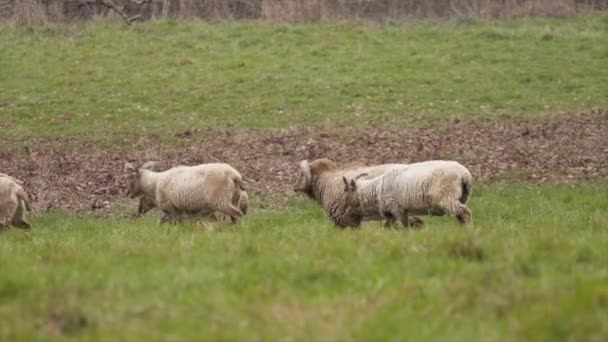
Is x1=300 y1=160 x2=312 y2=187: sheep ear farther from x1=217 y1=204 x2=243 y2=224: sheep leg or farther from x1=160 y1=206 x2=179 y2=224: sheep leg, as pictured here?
x1=160 y1=206 x2=179 y2=224: sheep leg

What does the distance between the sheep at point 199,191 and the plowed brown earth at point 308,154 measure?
3437mm

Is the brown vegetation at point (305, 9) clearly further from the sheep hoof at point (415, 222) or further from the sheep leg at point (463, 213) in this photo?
the sheep leg at point (463, 213)

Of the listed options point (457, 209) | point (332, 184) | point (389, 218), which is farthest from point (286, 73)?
point (457, 209)

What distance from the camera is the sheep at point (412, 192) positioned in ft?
40.3

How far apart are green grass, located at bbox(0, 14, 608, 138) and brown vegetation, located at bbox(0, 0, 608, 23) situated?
111 cm

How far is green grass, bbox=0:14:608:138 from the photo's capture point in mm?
25516

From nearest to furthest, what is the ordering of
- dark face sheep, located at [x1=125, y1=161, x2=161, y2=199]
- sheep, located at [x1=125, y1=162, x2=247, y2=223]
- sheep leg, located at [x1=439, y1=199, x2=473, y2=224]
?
sheep leg, located at [x1=439, y1=199, x2=473, y2=224] → sheep, located at [x1=125, y1=162, x2=247, y2=223] → dark face sheep, located at [x1=125, y1=161, x2=161, y2=199]

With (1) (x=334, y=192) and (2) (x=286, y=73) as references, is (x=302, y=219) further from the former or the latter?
(2) (x=286, y=73)

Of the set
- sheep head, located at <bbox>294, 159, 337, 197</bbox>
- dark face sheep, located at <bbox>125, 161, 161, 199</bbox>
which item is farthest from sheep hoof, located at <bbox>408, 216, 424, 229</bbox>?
dark face sheep, located at <bbox>125, 161, 161, 199</bbox>

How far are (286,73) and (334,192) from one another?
15405mm

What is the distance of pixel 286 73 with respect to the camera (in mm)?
29344

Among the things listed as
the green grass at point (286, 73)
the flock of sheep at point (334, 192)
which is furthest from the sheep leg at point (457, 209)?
the green grass at point (286, 73)

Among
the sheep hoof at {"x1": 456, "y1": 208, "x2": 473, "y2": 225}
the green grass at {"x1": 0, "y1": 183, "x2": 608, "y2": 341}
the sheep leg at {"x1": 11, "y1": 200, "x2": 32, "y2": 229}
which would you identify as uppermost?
the green grass at {"x1": 0, "y1": 183, "x2": 608, "y2": 341}

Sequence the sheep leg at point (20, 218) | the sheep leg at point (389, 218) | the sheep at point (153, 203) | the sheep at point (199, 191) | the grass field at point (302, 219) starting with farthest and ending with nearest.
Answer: the sheep leg at point (20, 218), the sheep at point (153, 203), the sheep at point (199, 191), the sheep leg at point (389, 218), the grass field at point (302, 219)
